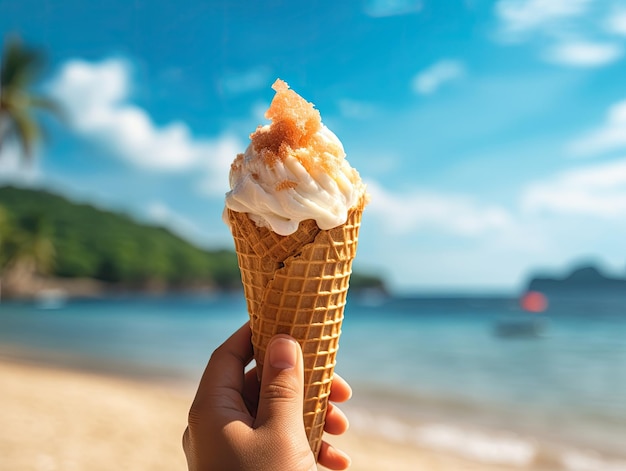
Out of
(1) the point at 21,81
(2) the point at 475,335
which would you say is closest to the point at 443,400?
(2) the point at 475,335

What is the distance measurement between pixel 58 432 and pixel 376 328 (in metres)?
26.6

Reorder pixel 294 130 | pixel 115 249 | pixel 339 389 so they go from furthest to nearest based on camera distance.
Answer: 1. pixel 115 249
2. pixel 339 389
3. pixel 294 130

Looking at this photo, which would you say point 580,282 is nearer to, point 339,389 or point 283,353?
point 339,389

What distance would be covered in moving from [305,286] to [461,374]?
15.0 m

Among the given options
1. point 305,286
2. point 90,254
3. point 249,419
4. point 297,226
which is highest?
point 90,254

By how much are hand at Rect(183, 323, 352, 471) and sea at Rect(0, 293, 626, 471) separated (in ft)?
21.7

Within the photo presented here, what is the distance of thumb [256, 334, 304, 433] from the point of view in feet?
6.25

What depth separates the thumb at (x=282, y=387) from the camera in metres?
1.90

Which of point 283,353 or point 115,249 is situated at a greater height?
point 115,249

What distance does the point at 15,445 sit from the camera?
6.45 m

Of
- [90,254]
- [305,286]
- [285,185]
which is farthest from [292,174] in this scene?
[90,254]

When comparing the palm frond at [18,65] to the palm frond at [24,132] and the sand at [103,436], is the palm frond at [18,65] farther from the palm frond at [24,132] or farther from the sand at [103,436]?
the sand at [103,436]

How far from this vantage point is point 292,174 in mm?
2102

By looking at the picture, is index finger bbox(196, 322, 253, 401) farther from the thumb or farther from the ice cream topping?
the ice cream topping
